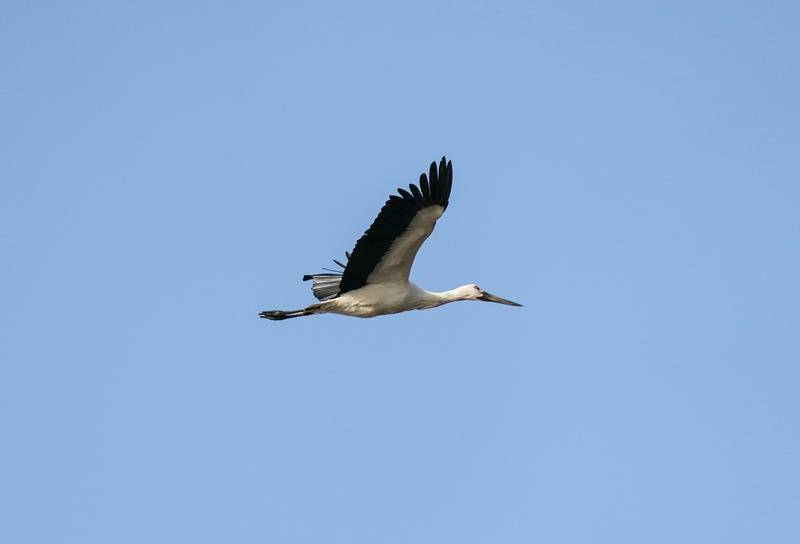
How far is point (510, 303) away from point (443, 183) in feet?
15.3

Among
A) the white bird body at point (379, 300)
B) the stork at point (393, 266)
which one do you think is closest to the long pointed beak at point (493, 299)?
the stork at point (393, 266)

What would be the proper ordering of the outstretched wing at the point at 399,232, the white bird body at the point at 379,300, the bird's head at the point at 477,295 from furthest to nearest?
the bird's head at the point at 477,295
the white bird body at the point at 379,300
the outstretched wing at the point at 399,232

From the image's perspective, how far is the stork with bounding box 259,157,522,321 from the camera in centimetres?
2069

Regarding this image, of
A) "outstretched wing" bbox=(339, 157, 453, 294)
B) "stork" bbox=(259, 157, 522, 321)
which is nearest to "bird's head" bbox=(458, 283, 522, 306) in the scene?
"stork" bbox=(259, 157, 522, 321)

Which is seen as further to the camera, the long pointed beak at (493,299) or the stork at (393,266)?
the long pointed beak at (493,299)

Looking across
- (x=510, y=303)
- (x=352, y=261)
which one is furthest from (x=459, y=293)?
(x=352, y=261)

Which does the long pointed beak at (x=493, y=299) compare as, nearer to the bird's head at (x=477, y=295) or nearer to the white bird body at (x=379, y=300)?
the bird's head at (x=477, y=295)

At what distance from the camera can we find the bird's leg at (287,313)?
75.9 feet

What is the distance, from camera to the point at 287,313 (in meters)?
23.8

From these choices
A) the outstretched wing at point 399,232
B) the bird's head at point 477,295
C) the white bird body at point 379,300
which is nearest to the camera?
the outstretched wing at point 399,232

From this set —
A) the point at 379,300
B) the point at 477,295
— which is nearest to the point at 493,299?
the point at 477,295

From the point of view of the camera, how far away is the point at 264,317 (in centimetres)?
2425

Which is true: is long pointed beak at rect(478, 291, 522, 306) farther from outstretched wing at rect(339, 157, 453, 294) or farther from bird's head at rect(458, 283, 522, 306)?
outstretched wing at rect(339, 157, 453, 294)

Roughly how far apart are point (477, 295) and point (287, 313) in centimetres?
324
